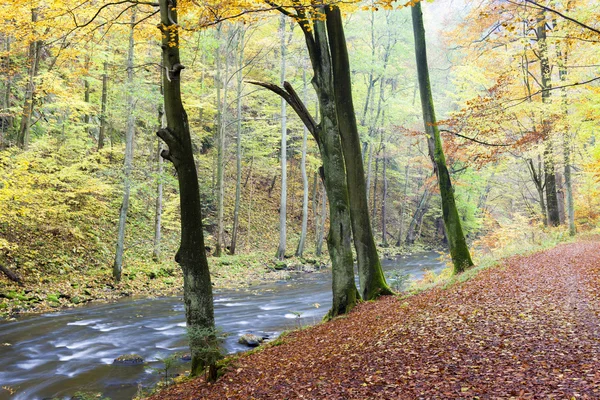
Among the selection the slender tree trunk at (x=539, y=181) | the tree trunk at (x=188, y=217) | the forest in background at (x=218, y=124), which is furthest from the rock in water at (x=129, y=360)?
the slender tree trunk at (x=539, y=181)

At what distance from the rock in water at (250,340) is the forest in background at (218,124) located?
226 inches

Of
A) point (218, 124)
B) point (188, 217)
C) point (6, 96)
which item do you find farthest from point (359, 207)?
point (6, 96)

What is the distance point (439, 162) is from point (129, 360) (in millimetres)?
8775

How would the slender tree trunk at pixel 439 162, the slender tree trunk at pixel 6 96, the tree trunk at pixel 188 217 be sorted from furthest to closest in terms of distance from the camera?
the slender tree trunk at pixel 6 96, the slender tree trunk at pixel 439 162, the tree trunk at pixel 188 217

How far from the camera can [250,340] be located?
928cm

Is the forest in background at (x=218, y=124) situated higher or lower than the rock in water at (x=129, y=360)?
higher

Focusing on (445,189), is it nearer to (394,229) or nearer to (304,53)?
(304,53)

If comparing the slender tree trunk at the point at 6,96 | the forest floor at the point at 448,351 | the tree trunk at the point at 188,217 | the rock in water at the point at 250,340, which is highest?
the slender tree trunk at the point at 6,96

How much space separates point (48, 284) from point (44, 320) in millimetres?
2280

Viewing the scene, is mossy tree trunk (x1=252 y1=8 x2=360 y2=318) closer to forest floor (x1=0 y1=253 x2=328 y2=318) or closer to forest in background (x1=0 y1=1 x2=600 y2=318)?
forest in background (x1=0 y1=1 x2=600 y2=318)

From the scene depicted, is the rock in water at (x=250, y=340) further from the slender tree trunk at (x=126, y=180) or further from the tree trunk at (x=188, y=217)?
the slender tree trunk at (x=126, y=180)

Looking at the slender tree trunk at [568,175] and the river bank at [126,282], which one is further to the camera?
the slender tree trunk at [568,175]

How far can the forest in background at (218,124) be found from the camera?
10727 millimetres

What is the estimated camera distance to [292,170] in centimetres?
3117
